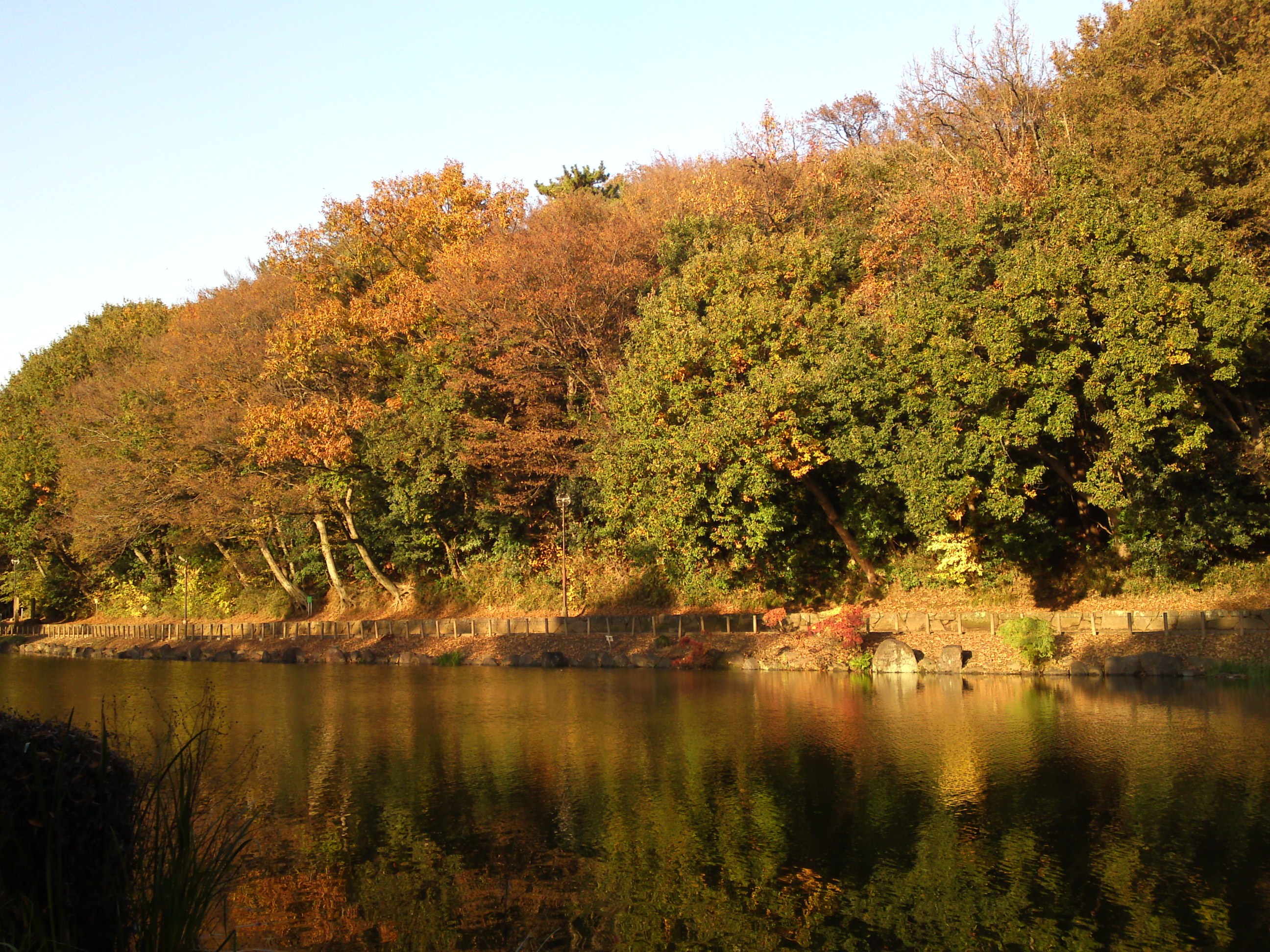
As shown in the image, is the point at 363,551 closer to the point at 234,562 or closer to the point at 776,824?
the point at 234,562


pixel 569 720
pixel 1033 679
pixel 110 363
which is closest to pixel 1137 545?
pixel 1033 679

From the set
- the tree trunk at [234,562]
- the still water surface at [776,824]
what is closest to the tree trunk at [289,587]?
the tree trunk at [234,562]

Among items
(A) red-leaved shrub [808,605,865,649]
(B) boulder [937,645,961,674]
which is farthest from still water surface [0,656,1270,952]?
(A) red-leaved shrub [808,605,865,649]

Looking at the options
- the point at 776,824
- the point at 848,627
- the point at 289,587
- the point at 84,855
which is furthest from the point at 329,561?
the point at 84,855

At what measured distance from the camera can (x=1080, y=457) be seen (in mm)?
26469

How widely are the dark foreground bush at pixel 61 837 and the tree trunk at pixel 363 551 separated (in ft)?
114

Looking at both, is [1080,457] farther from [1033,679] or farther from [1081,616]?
[1033,679]

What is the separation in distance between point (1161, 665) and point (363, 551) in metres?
28.8

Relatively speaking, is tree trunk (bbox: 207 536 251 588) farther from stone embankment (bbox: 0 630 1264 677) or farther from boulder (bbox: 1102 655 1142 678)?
boulder (bbox: 1102 655 1142 678)

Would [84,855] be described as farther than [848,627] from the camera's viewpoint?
No

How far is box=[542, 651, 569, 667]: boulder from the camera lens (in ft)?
98.3

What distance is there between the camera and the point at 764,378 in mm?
25641

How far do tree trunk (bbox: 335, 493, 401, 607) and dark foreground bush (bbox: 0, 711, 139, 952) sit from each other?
34607 millimetres

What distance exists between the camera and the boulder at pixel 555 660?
2995cm
